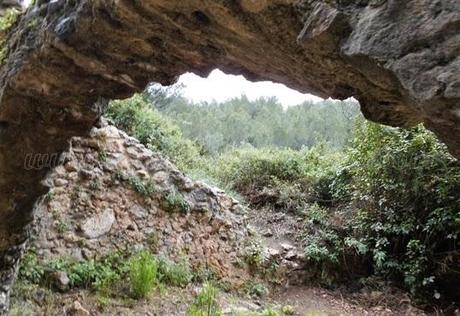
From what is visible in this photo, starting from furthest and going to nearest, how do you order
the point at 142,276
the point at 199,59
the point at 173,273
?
the point at 173,273 → the point at 142,276 → the point at 199,59

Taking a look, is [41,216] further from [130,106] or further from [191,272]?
[130,106]

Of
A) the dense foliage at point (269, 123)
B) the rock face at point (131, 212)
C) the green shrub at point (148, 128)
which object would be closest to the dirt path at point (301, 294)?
the rock face at point (131, 212)

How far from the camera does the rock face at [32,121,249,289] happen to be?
4930mm

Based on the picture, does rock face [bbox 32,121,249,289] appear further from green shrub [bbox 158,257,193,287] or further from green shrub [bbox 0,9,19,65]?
green shrub [bbox 0,9,19,65]

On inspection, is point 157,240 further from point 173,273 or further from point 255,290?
point 255,290

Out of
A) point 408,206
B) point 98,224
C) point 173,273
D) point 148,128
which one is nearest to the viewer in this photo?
point 98,224

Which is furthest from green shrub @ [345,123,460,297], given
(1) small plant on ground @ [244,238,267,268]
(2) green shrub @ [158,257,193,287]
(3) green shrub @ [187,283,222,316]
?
(2) green shrub @ [158,257,193,287]

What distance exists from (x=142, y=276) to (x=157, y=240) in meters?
0.79

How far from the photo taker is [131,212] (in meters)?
5.46

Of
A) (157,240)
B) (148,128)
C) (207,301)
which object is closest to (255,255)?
(207,301)

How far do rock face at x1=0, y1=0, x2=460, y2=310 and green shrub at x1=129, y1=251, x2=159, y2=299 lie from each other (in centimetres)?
125

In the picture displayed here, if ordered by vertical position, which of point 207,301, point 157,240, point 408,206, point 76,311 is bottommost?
point 76,311

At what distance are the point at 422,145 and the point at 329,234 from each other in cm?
196

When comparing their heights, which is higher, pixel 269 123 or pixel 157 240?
pixel 269 123
